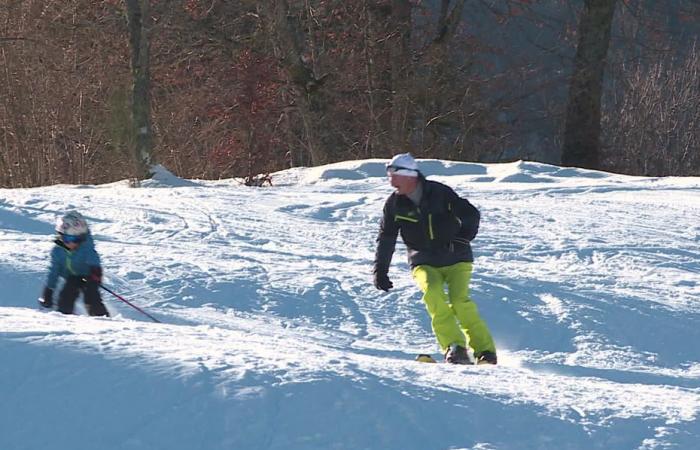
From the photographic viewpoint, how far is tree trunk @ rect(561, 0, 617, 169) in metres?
21.8

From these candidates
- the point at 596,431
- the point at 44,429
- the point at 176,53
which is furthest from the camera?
the point at 176,53

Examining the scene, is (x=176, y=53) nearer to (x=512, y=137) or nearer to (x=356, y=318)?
(x=512, y=137)

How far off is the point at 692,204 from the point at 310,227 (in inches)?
186

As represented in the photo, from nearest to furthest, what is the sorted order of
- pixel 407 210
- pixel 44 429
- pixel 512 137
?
pixel 44 429 < pixel 407 210 < pixel 512 137

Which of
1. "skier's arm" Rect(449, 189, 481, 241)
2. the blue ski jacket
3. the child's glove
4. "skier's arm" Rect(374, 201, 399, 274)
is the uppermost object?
"skier's arm" Rect(449, 189, 481, 241)

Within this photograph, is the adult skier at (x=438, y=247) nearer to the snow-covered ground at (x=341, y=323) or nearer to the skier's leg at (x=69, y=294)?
the snow-covered ground at (x=341, y=323)

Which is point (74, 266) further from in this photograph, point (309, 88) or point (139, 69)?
point (309, 88)

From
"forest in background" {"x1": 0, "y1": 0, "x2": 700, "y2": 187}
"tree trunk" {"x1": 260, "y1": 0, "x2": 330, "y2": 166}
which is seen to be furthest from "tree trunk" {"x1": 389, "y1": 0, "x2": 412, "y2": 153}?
"tree trunk" {"x1": 260, "y1": 0, "x2": 330, "y2": 166}

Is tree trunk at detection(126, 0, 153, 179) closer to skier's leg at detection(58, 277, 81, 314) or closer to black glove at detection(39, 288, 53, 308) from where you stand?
skier's leg at detection(58, 277, 81, 314)

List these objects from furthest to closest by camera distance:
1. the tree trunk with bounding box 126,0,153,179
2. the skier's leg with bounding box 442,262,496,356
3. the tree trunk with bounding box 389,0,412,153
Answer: the tree trunk with bounding box 389,0,412,153, the tree trunk with bounding box 126,0,153,179, the skier's leg with bounding box 442,262,496,356

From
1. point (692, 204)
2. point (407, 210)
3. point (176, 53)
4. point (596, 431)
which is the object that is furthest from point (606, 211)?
point (176, 53)

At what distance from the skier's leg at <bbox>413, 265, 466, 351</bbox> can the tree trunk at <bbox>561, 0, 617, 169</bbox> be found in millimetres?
14987

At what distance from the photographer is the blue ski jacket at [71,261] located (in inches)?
340

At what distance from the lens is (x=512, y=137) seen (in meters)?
26.6
